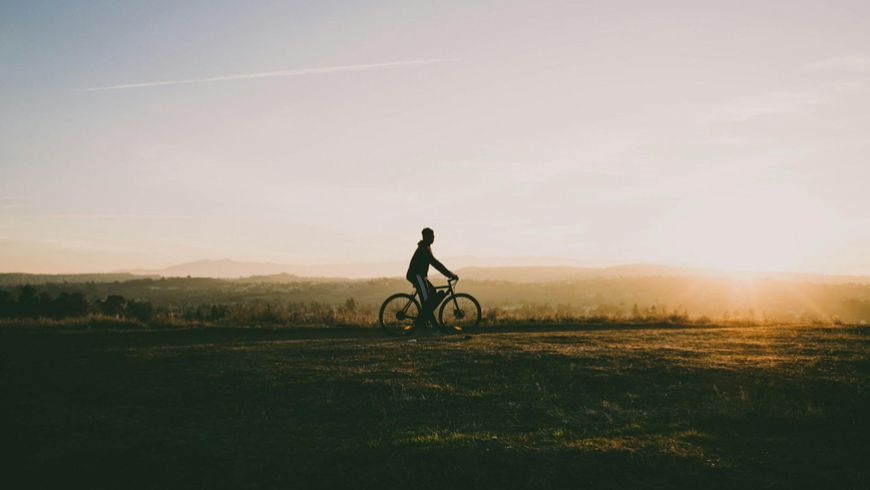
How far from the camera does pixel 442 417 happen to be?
797 cm

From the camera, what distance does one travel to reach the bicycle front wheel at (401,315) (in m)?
16.1

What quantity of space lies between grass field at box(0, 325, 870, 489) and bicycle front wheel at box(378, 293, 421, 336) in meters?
2.82

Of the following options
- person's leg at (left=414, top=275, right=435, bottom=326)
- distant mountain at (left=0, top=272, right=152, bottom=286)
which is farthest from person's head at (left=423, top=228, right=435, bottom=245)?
distant mountain at (left=0, top=272, right=152, bottom=286)

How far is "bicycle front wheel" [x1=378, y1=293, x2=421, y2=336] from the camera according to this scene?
1607 centimetres

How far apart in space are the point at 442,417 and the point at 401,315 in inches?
316

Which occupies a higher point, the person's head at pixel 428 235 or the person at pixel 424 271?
the person's head at pixel 428 235

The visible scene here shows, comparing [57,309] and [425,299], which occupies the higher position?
→ [425,299]

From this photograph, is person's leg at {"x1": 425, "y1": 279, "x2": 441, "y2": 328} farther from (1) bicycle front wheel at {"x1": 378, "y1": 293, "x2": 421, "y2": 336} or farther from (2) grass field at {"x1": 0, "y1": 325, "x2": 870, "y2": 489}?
(2) grass field at {"x1": 0, "y1": 325, "x2": 870, "y2": 489}

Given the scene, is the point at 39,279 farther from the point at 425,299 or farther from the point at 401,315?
the point at 425,299

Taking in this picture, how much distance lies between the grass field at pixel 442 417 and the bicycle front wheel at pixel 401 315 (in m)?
2.82

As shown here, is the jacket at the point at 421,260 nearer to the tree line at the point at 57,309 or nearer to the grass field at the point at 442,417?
the grass field at the point at 442,417

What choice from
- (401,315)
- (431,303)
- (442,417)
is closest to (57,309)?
(401,315)

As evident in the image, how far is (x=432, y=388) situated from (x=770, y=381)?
18.5ft

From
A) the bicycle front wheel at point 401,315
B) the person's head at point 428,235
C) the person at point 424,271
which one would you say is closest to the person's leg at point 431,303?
the person at point 424,271
